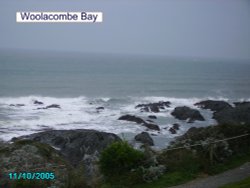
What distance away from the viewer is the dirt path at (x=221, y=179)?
805cm

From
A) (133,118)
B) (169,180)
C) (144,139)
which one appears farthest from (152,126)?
(169,180)

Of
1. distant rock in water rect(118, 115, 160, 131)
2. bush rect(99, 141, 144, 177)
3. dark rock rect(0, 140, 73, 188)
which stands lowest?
distant rock in water rect(118, 115, 160, 131)

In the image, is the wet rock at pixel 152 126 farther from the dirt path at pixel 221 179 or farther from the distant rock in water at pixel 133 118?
the dirt path at pixel 221 179

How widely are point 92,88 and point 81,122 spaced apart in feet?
96.4

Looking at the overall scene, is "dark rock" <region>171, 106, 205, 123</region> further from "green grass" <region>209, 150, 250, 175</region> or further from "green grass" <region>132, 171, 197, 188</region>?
"green grass" <region>132, 171, 197, 188</region>

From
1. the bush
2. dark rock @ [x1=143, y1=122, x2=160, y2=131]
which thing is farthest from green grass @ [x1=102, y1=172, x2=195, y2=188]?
dark rock @ [x1=143, y1=122, x2=160, y2=131]

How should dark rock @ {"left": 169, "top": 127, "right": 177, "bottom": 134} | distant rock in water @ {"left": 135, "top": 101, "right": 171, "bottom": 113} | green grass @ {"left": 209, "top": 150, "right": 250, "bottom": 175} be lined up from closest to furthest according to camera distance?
green grass @ {"left": 209, "top": 150, "right": 250, "bottom": 175}, dark rock @ {"left": 169, "top": 127, "right": 177, "bottom": 134}, distant rock in water @ {"left": 135, "top": 101, "right": 171, "bottom": 113}

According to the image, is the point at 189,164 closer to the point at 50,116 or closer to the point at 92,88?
the point at 50,116

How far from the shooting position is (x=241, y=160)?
31.8ft

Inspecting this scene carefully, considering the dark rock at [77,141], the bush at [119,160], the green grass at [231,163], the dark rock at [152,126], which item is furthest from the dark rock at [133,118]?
the bush at [119,160]

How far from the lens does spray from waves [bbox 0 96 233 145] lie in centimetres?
3225

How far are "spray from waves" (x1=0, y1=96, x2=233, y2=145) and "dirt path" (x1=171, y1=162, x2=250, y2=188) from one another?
22057 millimetres

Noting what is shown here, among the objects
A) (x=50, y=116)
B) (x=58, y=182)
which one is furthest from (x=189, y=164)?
(x=50, y=116)

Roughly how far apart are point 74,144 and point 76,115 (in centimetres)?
1518
